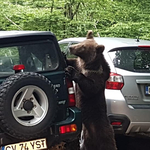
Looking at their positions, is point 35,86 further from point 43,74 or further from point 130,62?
point 130,62

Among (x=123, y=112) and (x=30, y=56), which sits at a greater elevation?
(x=30, y=56)

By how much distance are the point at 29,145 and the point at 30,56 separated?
1173 mm

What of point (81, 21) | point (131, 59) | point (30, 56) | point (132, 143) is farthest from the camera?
point (81, 21)

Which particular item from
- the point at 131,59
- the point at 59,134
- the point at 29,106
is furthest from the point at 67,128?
the point at 131,59

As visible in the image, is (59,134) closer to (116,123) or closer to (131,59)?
(116,123)

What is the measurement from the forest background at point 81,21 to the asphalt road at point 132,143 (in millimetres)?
4363

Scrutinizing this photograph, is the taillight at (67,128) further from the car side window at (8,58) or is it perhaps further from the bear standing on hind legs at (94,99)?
the car side window at (8,58)

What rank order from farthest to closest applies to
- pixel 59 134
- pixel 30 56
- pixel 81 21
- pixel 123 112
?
pixel 81 21
pixel 123 112
pixel 30 56
pixel 59 134

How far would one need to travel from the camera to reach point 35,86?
408 centimetres

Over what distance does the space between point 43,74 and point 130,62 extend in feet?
6.33

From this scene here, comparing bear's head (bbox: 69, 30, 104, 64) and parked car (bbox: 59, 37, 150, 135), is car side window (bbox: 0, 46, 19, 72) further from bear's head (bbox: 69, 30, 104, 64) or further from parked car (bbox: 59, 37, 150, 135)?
parked car (bbox: 59, 37, 150, 135)

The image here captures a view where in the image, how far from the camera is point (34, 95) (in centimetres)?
418

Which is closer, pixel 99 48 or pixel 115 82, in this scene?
pixel 99 48

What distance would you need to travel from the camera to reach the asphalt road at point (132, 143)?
21.5 feet
